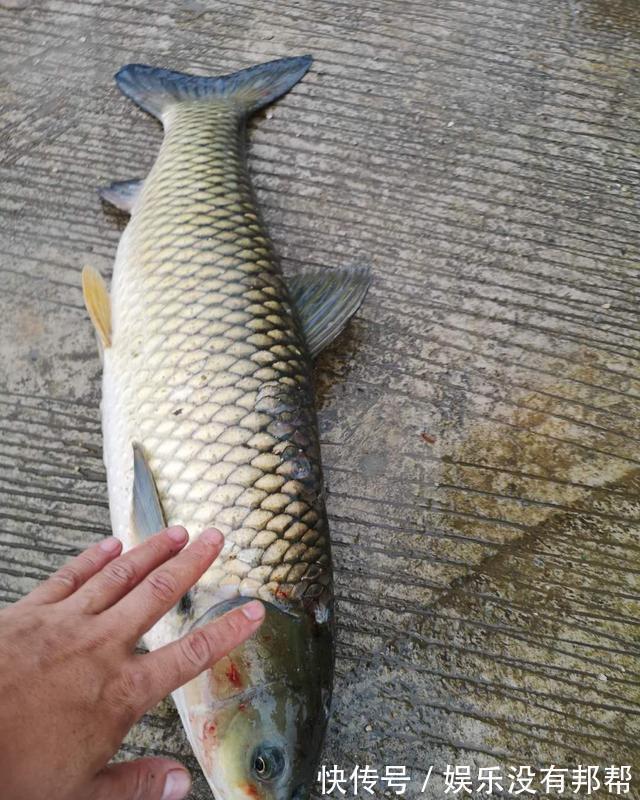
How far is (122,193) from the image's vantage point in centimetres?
235

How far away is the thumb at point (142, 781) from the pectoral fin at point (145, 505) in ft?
1.73

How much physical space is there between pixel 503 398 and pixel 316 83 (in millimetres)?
1690

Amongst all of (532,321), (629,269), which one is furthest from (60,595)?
(629,269)

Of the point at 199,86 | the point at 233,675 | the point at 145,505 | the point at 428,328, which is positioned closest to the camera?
the point at 233,675

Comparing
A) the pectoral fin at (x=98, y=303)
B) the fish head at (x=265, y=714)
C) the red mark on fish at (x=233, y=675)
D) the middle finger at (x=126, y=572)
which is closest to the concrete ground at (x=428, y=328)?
the pectoral fin at (x=98, y=303)

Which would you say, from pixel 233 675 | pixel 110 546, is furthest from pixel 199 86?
pixel 233 675

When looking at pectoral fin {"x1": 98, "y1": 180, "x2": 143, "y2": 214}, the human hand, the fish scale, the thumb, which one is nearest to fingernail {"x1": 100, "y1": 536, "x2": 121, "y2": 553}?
the human hand

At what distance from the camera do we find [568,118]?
279cm

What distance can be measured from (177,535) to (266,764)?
516 mm

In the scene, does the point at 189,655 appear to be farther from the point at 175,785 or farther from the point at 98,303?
the point at 98,303

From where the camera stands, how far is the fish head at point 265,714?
1321 millimetres

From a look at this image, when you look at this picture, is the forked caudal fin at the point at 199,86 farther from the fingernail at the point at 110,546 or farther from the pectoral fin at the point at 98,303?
the fingernail at the point at 110,546

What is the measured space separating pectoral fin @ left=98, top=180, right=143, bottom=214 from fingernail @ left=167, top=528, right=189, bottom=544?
1.40 meters

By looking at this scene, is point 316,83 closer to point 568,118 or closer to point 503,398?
point 568,118
